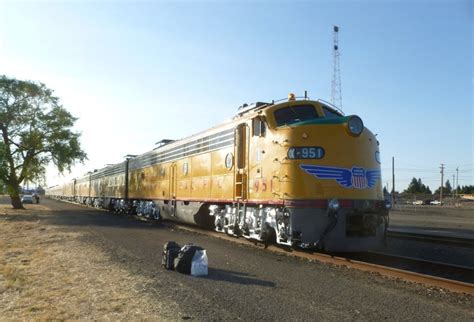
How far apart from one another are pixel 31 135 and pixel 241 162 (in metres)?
31.0

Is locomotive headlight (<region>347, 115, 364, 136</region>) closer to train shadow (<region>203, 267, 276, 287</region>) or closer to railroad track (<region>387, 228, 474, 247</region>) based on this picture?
train shadow (<region>203, 267, 276, 287</region>)

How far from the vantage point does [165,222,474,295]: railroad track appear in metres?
7.84

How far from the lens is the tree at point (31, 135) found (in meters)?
37.7

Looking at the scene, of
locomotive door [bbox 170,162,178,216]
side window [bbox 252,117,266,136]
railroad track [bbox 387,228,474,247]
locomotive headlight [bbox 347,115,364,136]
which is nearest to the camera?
locomotive headlight [bbox 347,115,364,136]

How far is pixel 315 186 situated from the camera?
10.3m

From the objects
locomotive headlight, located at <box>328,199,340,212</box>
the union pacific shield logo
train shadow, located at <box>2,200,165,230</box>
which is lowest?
train shadow, located at <box>2,200,165,230</box>

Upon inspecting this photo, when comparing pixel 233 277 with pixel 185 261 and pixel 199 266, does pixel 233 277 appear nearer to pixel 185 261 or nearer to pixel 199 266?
pixel 199 266

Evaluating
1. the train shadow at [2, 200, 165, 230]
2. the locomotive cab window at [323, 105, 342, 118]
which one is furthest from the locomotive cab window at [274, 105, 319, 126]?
the train shadow at [2, 200, 165, 230]

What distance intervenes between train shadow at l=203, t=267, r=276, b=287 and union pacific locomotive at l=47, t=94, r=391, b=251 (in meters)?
1.87

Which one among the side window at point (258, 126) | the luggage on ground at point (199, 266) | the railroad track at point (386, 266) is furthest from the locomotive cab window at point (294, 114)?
the luggage on ground at point (199, 266)

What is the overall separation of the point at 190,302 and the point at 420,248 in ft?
29.8

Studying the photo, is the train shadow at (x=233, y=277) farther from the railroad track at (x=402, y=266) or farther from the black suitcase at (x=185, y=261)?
the railroad track at (x=402, y=266)

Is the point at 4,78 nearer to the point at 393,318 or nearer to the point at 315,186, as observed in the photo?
the point at 315,186

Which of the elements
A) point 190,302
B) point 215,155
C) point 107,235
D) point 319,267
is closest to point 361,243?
point 319,267
